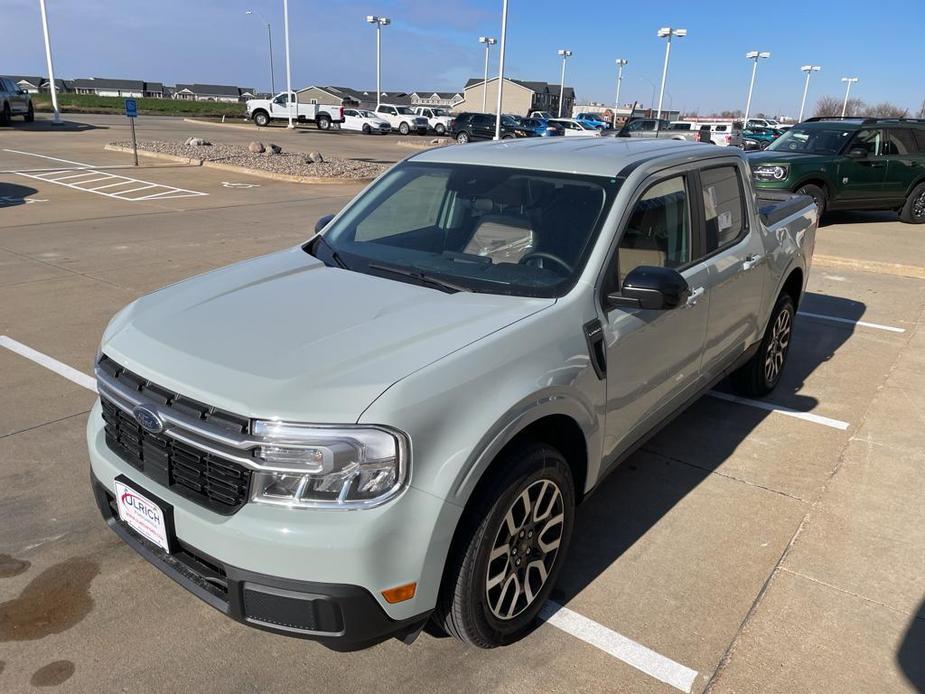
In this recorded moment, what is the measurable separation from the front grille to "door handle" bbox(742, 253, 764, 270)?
3.20 meters

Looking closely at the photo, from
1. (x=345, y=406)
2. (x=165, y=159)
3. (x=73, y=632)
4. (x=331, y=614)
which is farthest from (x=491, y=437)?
(x=165, y=159)

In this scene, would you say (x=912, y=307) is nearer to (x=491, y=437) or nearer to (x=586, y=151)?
(x=586, y=151)

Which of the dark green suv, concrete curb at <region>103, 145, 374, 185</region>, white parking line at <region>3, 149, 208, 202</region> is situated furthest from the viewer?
concrete curb at <region>103, 145, 374, 185</region>

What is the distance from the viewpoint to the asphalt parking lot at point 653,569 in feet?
8.41

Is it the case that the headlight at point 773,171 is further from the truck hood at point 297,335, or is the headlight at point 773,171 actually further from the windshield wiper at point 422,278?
Result: the truck hood at point 297,335

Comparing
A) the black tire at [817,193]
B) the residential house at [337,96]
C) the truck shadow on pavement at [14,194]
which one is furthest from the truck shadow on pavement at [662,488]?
the residential house at [337,96]

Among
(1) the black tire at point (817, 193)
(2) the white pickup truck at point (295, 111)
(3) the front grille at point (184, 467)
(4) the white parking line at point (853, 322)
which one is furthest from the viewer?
(2) the white pickup truck at point (295, 111)

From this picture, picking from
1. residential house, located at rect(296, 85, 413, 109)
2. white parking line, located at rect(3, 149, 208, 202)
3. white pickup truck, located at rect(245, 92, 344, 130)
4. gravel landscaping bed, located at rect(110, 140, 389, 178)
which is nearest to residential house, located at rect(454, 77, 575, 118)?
residential house, located at rect(296, 85, 413, 109)

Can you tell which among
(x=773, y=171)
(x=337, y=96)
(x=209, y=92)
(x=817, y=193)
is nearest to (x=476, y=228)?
(x=773, y=171)

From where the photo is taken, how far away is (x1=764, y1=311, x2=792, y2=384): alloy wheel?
507 centimetres

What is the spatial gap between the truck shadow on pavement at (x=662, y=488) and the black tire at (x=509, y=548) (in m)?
0.35

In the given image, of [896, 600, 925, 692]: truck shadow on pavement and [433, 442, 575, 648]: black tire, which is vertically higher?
[433, 442, 575, 648]: black tire

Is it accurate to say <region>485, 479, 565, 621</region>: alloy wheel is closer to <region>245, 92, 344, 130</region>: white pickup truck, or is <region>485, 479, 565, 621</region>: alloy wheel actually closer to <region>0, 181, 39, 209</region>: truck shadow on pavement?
<region>0, 181, 39, 209</region>: truck shadow on pavement

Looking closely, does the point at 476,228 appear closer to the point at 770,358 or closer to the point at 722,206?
the point at 722,206
